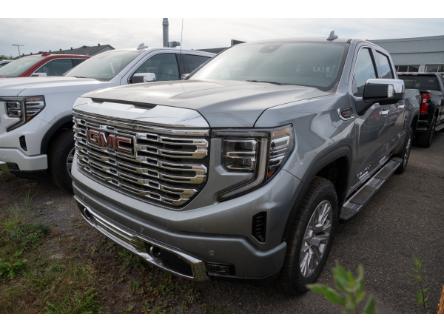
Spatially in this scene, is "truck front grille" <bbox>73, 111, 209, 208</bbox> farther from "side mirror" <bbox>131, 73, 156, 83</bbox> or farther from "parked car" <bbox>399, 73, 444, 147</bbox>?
"parked car" <bbox>399, 73, 444, 147</bbox>

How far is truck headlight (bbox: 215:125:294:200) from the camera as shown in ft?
5.93

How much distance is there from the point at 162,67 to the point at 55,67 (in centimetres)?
365

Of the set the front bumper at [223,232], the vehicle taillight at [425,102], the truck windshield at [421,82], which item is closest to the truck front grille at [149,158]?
the front bumper at [223,232]

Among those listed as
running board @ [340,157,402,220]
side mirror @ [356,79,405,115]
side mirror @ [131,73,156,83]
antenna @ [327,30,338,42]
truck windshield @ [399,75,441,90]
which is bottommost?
running board @ [340,157,402,220]

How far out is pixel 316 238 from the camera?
2.41m

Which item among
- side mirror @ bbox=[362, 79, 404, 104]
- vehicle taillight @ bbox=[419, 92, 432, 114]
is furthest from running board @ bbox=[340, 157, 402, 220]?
vehicle taillight @ bbox=[419, 92, 432, 114]

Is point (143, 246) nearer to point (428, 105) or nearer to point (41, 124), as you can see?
point (41, 124)

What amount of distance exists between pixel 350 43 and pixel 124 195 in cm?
241

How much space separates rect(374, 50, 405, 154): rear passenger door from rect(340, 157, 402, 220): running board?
303mm

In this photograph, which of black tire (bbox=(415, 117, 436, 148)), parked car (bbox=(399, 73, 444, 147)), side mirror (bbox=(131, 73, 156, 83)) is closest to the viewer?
side mirror (bbox=(131, 73, 156, 83))

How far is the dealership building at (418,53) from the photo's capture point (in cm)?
2669

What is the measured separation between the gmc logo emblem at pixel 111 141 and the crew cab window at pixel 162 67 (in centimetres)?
264

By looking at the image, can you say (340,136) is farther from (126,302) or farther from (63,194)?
(63,194)

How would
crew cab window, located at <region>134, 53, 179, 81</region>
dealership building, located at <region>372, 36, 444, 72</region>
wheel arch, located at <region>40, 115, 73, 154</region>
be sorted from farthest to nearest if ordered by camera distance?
dealership building, located at <region>372, 36, 444, 72</region> → crew cab window, located at <region>134, 53, 179, 81</region> → wheel arch, located at <region>40, 115, 73, 154</region>
